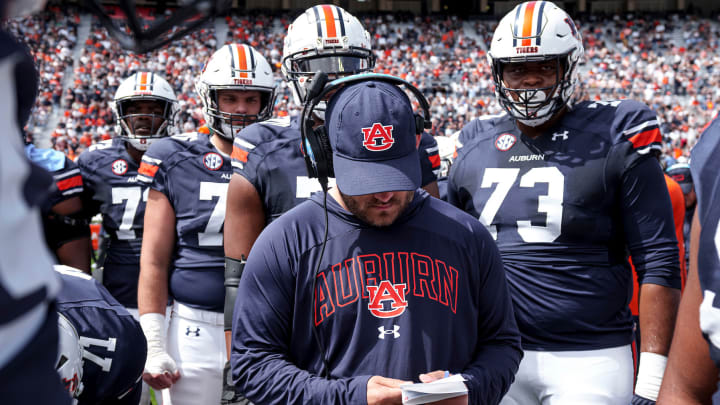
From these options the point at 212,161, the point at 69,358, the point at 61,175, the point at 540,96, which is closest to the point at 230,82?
the point at 212,161

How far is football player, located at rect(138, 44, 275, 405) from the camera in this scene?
125 inches

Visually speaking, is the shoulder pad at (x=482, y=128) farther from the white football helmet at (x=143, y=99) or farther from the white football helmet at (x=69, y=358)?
the white football helmet at (x=143, y=99)

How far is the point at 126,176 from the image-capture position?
421 centimetres

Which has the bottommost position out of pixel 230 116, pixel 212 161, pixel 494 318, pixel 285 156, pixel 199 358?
pixel 199 358

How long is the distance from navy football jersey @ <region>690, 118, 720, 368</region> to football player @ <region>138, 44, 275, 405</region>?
8.00 ft

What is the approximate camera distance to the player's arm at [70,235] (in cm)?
373

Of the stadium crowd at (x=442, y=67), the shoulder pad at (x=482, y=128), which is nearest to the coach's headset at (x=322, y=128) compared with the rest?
the shoulder pad at (x=482, y=128)

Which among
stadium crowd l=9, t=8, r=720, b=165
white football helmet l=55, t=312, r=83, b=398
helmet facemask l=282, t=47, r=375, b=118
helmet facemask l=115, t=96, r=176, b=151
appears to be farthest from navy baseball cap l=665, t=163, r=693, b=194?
stadium crowd l=9, t=8, r=720, b=165

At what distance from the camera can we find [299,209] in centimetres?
190

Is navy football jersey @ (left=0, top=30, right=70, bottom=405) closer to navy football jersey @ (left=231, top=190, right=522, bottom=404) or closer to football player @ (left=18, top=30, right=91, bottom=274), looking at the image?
navy football jersey @ (left=231, top=190, right=522, bottom=404)

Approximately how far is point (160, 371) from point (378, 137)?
Result: 182 cm

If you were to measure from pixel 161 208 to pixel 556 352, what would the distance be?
1.92 metres

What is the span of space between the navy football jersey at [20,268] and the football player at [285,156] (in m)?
1.73

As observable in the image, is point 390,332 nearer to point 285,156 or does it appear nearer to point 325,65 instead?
point 285,156
